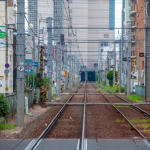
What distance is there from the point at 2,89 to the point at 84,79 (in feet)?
367

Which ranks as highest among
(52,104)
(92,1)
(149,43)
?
(92,1)

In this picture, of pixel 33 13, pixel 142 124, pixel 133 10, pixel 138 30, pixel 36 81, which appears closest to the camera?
pixel 142 124

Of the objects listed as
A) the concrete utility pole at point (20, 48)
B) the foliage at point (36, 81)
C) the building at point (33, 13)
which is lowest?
the foliage at point (36, 81)

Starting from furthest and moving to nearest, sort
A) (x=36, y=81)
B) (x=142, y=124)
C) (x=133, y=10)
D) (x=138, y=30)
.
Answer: (x=133, y=10) < (x=138, y=30) < (x=36, y=81) < (x=142, y=124)

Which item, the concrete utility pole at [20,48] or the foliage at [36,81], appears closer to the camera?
the concrete utility pole at [20,48]

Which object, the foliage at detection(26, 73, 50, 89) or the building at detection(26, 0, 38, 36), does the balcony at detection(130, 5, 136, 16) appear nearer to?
the building at detection(26, 0, 38, 36)

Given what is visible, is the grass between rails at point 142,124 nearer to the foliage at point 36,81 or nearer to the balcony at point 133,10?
the foliage at point 36,81

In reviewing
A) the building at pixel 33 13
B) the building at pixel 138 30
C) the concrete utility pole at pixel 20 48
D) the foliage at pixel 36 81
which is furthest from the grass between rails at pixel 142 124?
the building at pixel 138 30

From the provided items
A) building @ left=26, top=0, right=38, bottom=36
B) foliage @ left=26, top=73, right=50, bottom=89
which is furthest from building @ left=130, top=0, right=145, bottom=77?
building @ left=26, top=0, right=38, bottom=36

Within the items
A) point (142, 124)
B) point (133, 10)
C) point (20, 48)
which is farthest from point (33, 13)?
point (133, 10)

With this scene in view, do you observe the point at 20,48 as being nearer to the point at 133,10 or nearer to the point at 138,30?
the point at 138,30

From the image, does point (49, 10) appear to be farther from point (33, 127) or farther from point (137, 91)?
point (137, 91)

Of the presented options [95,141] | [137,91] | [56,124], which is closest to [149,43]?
[137,91]

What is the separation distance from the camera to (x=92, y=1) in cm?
2641
